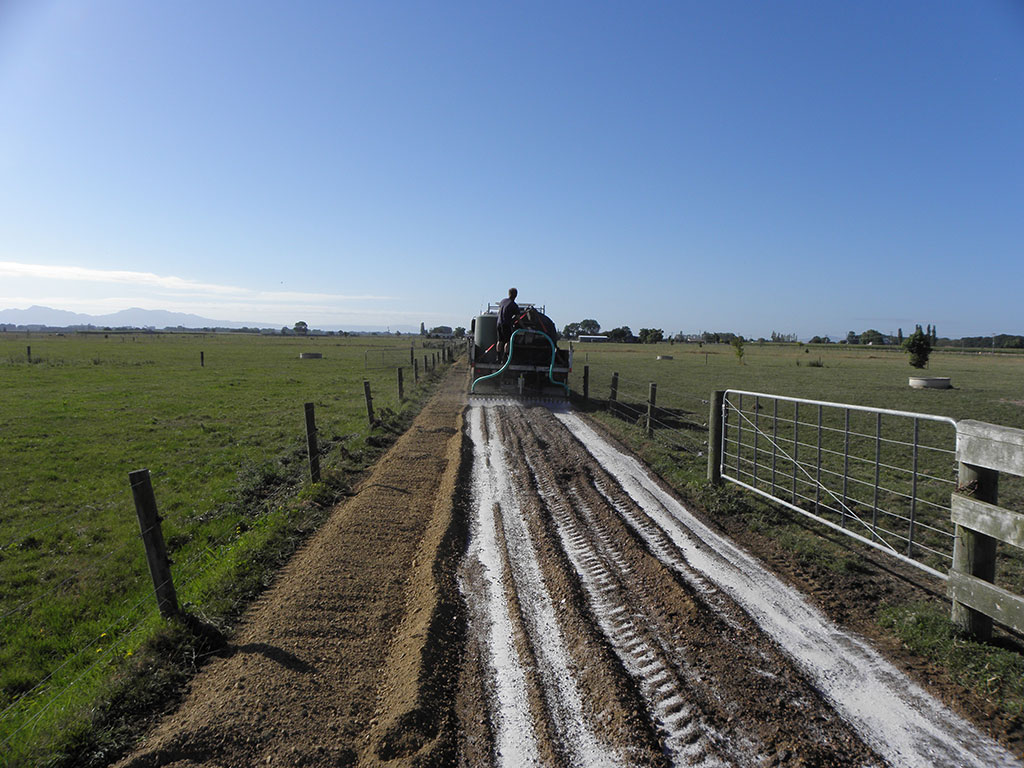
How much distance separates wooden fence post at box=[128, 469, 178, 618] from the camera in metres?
4.21

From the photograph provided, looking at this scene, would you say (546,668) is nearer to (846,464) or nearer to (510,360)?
(846,464)

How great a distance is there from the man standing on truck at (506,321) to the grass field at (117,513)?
338cm

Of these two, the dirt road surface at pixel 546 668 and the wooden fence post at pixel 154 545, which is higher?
the wooden fence post at pixel 154 545

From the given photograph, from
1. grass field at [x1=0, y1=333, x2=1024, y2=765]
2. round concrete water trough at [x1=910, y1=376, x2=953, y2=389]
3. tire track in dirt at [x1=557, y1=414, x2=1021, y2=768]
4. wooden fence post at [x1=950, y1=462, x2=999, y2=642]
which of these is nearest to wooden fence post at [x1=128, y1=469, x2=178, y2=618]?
grass field at [x1=0, y1=333, x2=1024, y2=765]

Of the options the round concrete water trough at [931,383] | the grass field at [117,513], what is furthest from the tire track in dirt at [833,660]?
the round concrete water trough at [931,383]

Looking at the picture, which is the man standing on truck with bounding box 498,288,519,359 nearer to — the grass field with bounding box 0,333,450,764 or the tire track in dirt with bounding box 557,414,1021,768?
the grass field with bounding box 0,333,450,764

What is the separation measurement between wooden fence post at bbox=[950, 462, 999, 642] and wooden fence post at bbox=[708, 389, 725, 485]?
12.3 ft

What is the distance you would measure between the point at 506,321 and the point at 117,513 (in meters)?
11.2

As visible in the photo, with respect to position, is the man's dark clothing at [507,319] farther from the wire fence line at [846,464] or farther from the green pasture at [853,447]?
the green pasture at [853,447]

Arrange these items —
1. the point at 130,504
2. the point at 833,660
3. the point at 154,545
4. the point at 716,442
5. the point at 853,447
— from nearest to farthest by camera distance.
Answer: the point at 833,660 < the point at 154,545 < the point at 716,442 < the point at 130,504 < the point at 853,447

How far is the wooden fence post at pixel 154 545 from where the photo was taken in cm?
421

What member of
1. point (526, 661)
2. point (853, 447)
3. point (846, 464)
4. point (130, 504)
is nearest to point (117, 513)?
point (130, 504)

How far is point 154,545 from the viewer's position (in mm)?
4266

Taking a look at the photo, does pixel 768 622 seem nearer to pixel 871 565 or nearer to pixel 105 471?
pixel 871 565
